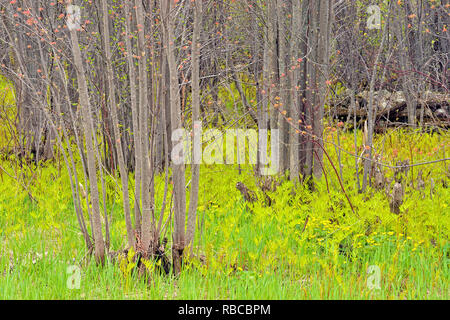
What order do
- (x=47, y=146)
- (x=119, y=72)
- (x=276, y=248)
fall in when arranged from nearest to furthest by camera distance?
(x=276, y=248)
(x=119, y=72)
(x=47, y=146)

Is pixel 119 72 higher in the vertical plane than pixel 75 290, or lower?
higher

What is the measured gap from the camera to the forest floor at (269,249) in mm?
3197

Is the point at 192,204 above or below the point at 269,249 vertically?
above

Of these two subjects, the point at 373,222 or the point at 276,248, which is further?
the point at 373,222

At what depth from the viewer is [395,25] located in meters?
8.48

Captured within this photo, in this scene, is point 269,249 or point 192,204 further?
point 269,249

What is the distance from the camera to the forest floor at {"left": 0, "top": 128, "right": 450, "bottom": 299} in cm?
320

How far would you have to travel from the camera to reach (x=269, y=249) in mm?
4035

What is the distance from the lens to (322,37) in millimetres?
5621

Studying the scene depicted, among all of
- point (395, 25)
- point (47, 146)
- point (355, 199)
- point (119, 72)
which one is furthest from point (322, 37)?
point (47, 146)
